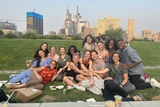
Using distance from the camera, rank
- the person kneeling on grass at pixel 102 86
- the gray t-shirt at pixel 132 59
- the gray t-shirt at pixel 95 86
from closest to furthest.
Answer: the person kneeling on grass at pixel 102 86, the gray t-shirt at pixel 95 86, the gray t-shirt at pixel 132 59

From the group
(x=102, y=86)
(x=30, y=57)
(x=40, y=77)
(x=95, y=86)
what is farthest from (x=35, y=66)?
(x=30, y=57)

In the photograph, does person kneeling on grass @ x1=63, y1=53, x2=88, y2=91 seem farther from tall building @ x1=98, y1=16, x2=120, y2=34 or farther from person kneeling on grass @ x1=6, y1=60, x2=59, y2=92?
tall building @ x1=98, y1=16, x2=120, y2=34

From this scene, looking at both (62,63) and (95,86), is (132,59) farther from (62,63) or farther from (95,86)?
(62,63)

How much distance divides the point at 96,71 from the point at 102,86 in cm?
60

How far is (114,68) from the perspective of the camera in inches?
177

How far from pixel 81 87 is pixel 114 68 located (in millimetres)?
1235

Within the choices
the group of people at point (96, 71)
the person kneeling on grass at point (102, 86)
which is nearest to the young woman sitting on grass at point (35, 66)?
the group of people at point (96, 71)

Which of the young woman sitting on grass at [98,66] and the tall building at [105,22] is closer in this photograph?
the young woman sitting on grass at [98,66]

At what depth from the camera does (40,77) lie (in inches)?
191

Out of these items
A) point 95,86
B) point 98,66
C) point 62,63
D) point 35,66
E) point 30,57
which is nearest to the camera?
point 95,86

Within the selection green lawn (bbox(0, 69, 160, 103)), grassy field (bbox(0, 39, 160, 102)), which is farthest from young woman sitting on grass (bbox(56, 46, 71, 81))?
green lawn (bbox(0, 69, 160, 103))

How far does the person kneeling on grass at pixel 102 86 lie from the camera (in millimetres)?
3646

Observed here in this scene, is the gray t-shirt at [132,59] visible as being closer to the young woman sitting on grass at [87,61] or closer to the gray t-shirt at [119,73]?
the gray t-shirt at [119,73]

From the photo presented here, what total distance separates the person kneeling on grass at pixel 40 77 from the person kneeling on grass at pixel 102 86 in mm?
1048
